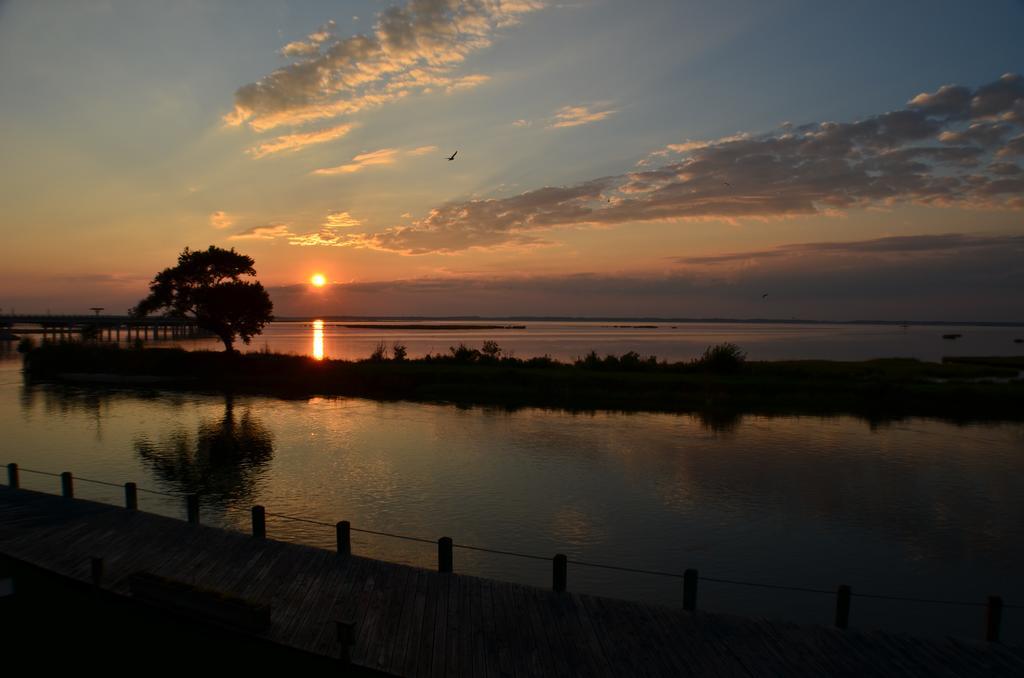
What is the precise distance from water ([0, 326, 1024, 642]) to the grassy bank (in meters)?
6.01

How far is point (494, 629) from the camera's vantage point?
12.8 meters

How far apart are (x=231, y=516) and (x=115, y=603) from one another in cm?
1004

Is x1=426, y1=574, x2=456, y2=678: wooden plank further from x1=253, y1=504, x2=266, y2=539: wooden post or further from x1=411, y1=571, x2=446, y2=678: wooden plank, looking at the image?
x1=253, y1=504, x2=266, y2=539: wooden post

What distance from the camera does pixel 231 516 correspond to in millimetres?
24703

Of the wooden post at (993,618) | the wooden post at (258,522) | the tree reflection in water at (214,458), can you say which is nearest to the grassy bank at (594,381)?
the tree reflection in water at (214,458)

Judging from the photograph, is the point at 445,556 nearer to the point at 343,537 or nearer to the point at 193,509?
the point at 343,537

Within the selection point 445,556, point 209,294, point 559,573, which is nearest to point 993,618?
point 559,573

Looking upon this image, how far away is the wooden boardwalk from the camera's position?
11.7 meters

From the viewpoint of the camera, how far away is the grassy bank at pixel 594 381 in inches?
2184

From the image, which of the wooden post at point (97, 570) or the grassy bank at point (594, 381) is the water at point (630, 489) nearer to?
the grassy bank at point (594, 381)

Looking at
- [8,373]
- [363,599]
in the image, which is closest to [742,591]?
[363,599]

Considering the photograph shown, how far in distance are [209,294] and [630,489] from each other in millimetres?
65446

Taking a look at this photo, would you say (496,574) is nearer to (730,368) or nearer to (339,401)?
(339,401)

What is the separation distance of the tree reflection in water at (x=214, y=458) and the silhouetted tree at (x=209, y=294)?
3415cm
